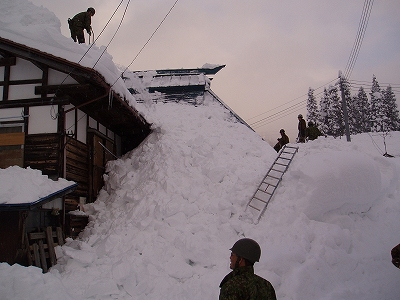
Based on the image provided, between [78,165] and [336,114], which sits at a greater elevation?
[336,114]

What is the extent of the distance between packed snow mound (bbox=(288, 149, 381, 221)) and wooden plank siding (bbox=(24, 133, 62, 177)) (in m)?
6.71

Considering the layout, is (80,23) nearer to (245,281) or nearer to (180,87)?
(180,87)

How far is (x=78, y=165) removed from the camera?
369 inches

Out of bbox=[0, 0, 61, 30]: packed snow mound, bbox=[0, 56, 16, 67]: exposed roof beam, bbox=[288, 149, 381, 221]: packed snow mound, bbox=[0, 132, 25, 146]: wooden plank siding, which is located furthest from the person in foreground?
bbox=[0, 56, 16, 67]: exposed roof beam

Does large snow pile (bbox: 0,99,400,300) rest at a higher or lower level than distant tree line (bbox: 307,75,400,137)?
lower

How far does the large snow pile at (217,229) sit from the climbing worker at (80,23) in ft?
15.4

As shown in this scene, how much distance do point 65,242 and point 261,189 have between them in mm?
5739

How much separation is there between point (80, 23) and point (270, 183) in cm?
865

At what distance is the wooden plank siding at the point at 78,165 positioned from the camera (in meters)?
8.75

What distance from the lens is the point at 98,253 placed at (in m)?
7.38

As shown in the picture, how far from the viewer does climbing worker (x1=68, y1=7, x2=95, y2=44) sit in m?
10.7

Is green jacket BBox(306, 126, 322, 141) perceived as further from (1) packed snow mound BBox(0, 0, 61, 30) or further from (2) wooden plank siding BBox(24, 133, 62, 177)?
(1) packed snow mound BBox(0, 0, 61, 30)

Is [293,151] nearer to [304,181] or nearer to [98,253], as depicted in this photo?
[304,181]

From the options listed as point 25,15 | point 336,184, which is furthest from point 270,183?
point 25,15
